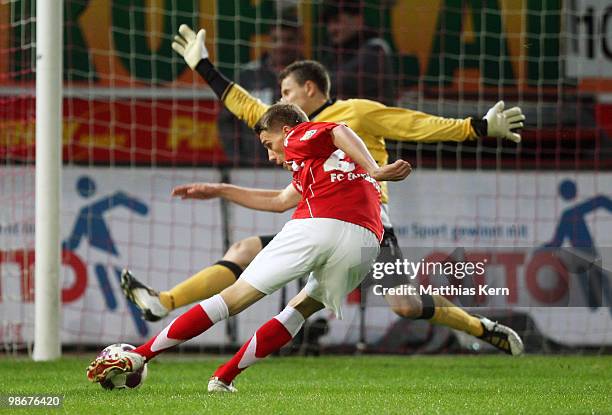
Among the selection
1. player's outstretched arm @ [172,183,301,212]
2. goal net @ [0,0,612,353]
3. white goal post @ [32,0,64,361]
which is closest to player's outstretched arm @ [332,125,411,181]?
player's outstretched arm @ [172,183,301,212]

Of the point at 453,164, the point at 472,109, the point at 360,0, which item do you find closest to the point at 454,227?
the point at 453,164

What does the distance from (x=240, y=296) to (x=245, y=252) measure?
5.36 ft

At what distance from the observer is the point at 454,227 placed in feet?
28.5

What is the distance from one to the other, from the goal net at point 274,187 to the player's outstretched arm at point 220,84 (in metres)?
1.47

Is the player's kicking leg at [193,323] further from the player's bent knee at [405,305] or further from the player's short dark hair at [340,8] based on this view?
the player's short dark hair at [340,8]

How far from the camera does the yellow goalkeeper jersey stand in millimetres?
6430

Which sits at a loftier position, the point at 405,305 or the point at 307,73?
the point at 307,73

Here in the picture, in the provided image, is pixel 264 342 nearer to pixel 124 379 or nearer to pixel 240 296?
pixel 240 296

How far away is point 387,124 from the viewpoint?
6.55m

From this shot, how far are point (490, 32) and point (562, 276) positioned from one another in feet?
10.3

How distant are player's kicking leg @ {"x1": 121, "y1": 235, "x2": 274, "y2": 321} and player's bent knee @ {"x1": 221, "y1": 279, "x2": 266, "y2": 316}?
153cm

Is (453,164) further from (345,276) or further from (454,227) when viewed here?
(345,276)
